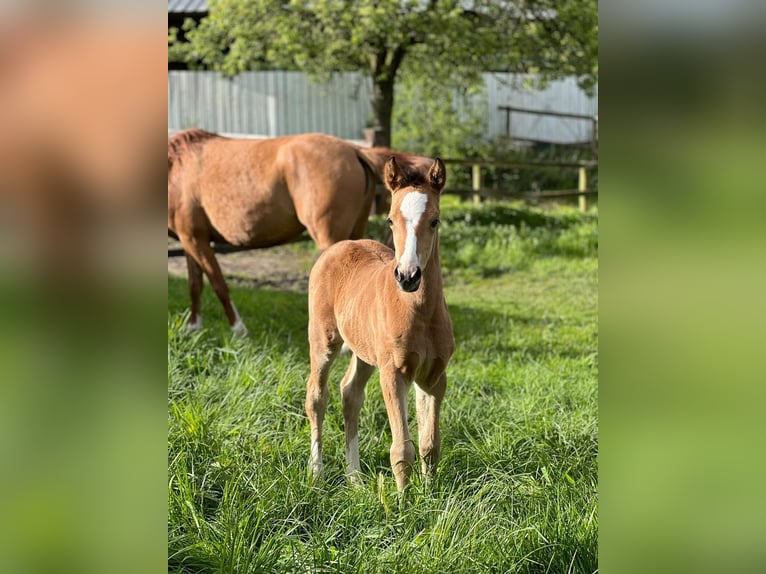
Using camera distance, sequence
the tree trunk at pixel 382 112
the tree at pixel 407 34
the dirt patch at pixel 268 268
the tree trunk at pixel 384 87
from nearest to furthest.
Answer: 1. the dirt patch at pixel 268 268
2. the tree at pixel 407 34
3. the tree trunk at pixel 384 87
4. the tree trunk at pixel 382 112

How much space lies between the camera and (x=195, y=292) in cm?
718

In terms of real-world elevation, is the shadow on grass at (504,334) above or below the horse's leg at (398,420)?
below

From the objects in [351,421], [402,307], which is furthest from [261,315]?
[402,307]

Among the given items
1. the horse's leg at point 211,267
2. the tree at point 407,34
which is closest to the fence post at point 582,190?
the tree at point 407,34

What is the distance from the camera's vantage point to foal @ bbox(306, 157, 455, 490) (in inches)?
123

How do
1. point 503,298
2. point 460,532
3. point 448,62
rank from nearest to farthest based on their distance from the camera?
point 460,532 → point 503,298 → point 448,62

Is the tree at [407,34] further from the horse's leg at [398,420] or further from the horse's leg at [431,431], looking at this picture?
the horse's leg at [398,420]

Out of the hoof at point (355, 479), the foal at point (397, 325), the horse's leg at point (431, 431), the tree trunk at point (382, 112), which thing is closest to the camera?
the foal at point (397, 325)

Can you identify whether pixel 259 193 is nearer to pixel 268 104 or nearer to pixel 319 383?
pixel 319 383

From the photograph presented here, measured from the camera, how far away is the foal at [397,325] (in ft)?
10.2

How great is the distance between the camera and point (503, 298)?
877cm
